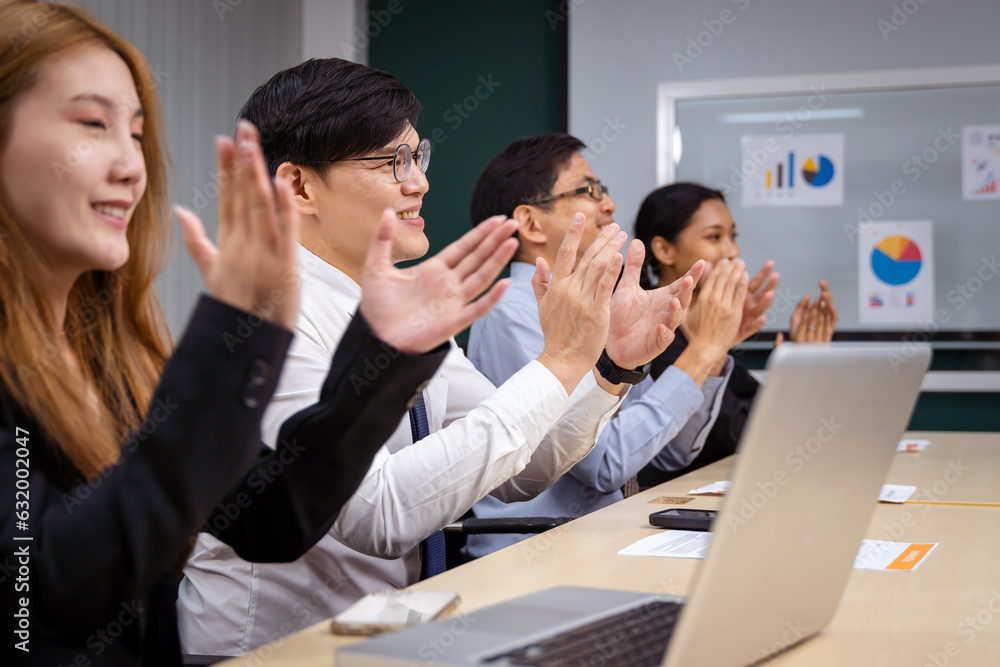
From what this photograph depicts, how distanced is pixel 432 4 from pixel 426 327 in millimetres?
3624

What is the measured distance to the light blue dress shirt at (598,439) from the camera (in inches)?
75.8

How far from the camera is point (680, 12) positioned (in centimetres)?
390

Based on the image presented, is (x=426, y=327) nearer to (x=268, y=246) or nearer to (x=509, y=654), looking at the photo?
(x=268, y=246)

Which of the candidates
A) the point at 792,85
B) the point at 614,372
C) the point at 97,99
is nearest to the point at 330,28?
the point at 792,85

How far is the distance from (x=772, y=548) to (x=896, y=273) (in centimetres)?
333

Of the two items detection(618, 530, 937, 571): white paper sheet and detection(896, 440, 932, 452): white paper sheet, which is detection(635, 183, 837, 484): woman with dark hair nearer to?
detection(896, 440, 932, 452): white paper sheet

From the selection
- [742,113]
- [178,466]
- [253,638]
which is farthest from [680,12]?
[178,466]

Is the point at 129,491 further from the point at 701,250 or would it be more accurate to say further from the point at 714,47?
the point at 714,47

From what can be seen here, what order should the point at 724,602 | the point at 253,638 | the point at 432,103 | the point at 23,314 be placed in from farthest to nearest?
the point at 432,103, the point at 253,638, the point at 23,314, the point at 724,602

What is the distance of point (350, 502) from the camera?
1.23m

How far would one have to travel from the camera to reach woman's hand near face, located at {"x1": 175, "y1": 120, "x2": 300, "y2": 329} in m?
0.73

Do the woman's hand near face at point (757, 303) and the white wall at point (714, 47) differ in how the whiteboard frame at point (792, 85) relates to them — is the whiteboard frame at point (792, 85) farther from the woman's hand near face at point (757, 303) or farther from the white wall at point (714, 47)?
the woman's hand near face at point (757, 303)

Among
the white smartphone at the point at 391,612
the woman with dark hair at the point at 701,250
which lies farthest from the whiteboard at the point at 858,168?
the white smartphone at the point at 391,612

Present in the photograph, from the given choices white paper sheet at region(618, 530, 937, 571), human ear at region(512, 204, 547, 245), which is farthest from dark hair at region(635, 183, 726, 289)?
white paper sheet at region(618, 530, 937, 571)
